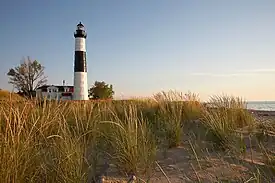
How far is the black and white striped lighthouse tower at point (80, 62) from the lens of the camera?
92.7ft

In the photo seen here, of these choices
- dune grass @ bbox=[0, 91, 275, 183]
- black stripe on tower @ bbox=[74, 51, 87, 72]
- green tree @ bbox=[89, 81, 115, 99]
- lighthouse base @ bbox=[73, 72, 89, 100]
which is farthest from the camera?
green tree @ bbox=[89, 81, 115, 99]

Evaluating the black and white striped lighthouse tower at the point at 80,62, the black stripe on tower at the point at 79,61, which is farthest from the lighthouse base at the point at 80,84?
the black stripe on tower at the point at 79,61

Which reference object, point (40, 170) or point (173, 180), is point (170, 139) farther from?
point (40, 170)

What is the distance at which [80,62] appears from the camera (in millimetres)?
28312

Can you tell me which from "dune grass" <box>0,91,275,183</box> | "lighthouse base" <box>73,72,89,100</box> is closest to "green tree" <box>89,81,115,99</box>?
"lighthouse base" <box>73,72,89,100</box>

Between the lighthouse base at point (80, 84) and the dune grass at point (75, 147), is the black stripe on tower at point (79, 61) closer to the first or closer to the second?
the lighthouse base at point (80, 84)

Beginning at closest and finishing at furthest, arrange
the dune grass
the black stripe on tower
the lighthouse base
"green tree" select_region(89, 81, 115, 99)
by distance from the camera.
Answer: the dune grass < the black stripe on tower < the lighthouse base < "green tree" select_region(89, 81, 115, 99)

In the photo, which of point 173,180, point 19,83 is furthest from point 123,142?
point 19,83

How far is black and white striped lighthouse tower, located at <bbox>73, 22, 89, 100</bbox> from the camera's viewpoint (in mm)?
28266

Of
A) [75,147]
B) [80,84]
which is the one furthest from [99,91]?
[75,147]

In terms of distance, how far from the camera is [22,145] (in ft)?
10.1

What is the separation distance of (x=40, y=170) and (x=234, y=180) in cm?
221

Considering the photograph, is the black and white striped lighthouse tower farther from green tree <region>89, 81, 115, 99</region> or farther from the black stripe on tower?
green tree <region>89, 81, 115, 99</region>

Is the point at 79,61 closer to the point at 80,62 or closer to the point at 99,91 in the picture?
the point at 80,62
